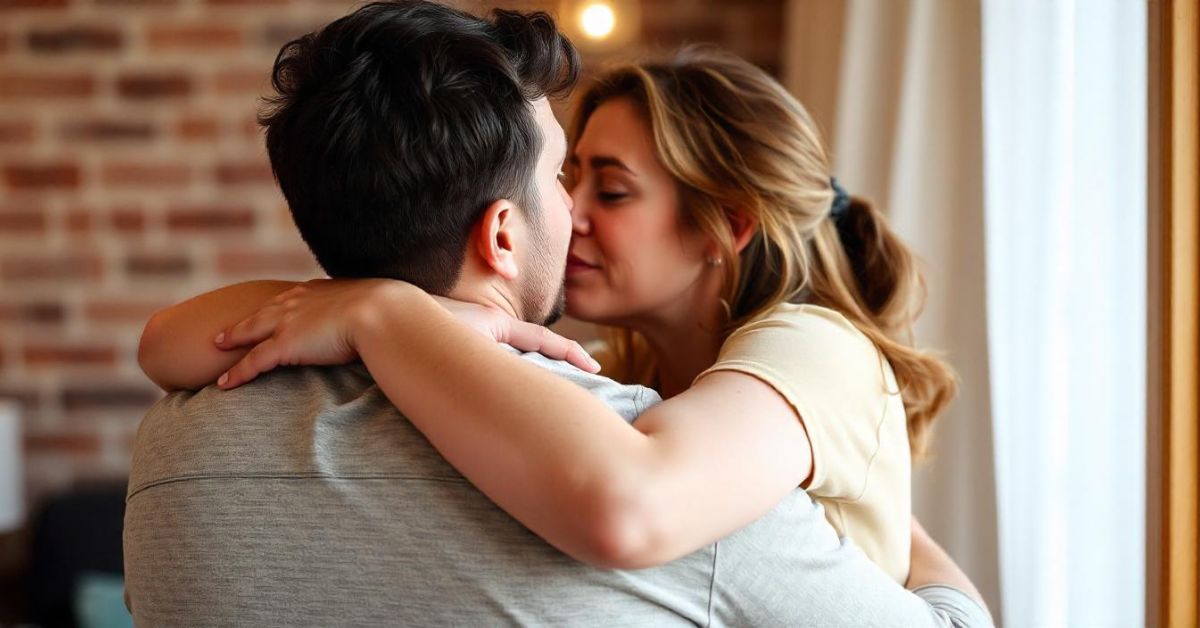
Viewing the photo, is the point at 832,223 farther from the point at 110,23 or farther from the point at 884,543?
the point at 110,23

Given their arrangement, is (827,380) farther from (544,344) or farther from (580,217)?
(580,217)

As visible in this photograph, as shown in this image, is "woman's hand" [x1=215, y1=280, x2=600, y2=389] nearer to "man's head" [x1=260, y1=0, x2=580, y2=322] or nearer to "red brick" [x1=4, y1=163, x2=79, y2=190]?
"man's head" [x1=260, y1=0, x2=580, y2=322]

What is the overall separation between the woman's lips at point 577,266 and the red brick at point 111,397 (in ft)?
7.16

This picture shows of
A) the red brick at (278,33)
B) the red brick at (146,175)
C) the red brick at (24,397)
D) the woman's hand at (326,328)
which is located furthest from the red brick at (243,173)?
the woman's hand at (326,328)

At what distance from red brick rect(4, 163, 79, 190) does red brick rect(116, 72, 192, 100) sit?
31cm

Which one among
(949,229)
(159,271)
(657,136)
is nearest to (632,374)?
(657,136)

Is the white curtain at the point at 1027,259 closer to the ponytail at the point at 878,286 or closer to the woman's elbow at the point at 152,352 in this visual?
the ponytail at the point at 878,286

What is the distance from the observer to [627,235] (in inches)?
65.6

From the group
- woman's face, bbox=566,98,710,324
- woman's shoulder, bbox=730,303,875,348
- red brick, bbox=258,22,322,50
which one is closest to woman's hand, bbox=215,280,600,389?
woman's shoulder, bbox=730,303,875,348

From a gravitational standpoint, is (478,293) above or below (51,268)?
above

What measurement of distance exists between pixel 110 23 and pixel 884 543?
116 inches

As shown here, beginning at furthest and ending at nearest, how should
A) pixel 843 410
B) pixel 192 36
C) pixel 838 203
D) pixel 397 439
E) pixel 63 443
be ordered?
pixel 63 443 → pixel 192 36 → pixel 838 203 → pixel 843 410 → pixel 397 439

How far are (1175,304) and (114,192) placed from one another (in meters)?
3.03

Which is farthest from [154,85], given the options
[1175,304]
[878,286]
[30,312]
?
[1175,304]
